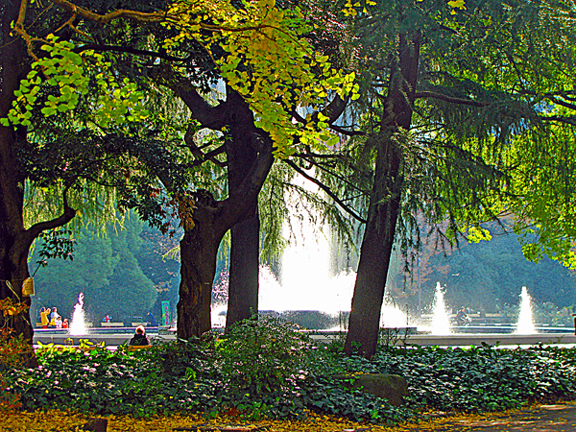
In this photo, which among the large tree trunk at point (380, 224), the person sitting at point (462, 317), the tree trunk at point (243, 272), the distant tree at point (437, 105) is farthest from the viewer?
the person sitting at point (462, 317)

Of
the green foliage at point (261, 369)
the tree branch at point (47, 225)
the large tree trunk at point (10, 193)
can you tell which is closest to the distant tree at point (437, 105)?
the green foliage at point (261, 369)

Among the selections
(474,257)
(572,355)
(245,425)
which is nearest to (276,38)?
(245,425)

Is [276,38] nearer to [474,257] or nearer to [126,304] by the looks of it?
[126,304]

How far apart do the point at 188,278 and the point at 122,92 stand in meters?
3.99

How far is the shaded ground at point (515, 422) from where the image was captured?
25.5 ft

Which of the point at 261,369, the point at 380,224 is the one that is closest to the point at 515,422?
the point at 261,369

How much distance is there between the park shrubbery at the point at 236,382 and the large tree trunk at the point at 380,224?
0.72 m

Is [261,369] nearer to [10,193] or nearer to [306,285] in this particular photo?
[10,193]

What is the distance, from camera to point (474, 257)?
59.3 m

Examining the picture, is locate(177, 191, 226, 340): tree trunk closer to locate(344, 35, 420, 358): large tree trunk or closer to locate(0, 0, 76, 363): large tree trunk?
locate(0, 0, 76, 363): large tree trunk

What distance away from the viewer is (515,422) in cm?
837

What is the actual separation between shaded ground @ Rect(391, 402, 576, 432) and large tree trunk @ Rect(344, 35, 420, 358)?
2.40 m

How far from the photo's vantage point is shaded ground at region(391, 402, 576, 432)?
7.79 meters

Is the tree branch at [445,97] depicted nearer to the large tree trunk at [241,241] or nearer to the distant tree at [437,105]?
the distant tree at [437,105]
